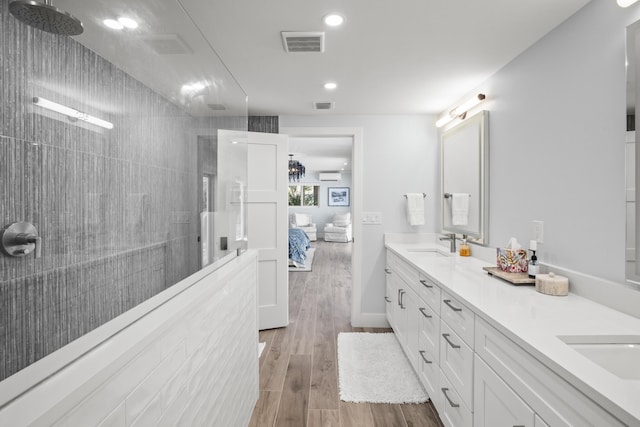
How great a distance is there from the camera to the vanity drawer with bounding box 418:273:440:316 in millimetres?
1950

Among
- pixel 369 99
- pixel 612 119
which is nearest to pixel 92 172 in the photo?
pixel 612 119

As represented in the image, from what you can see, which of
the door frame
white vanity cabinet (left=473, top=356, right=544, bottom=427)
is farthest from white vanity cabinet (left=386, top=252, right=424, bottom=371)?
white vanity cabinet (left=473, top=356, right=544, bottom=427)

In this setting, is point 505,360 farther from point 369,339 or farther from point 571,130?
point 369,339

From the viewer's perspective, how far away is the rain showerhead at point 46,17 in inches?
22.4

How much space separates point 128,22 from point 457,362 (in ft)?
6.23

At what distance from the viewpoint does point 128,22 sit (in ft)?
2.82

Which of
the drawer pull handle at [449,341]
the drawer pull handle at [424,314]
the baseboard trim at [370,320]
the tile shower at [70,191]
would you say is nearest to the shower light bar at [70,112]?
the tile shower at [70,191]

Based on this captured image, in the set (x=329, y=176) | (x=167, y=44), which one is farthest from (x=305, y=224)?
(x=167, y=44)

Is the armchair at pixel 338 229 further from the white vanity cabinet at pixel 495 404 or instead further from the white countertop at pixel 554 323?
the white vanity cabinet at pixel 495 404

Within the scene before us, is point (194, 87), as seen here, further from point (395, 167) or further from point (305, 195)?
point (305, 195)

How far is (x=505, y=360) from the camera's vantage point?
1.20 meters

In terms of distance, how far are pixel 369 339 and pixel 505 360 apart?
6.73ft

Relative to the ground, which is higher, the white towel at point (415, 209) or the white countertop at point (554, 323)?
the white towel at point (415, 209)

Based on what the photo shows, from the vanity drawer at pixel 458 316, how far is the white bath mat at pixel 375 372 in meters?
0.76
